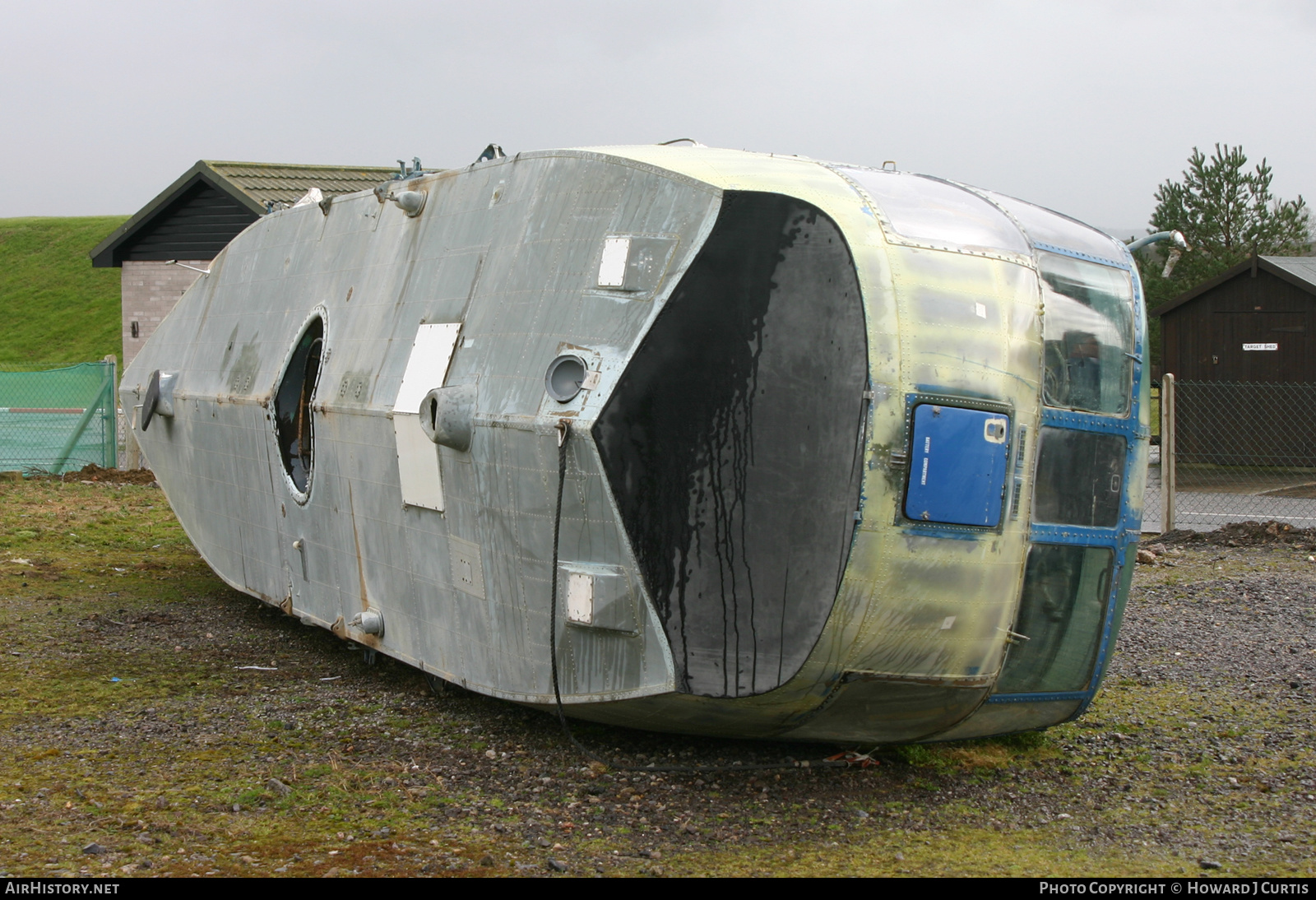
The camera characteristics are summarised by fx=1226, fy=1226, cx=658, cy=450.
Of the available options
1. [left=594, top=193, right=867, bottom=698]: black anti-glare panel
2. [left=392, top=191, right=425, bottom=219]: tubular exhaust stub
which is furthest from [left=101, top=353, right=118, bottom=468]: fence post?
[left=594, top=193, right=867, bottom=698]: black anti-glare panel

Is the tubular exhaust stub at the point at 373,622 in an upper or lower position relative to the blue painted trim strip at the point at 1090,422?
lower

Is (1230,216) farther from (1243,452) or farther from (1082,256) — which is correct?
(1082,256)

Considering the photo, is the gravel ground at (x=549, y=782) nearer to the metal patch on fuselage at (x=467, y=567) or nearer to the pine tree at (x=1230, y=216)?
the metal patch on fuselage at (x=467, y=567)

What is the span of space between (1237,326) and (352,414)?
1739cm

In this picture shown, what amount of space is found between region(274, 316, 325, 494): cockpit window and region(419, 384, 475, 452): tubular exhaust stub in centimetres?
227

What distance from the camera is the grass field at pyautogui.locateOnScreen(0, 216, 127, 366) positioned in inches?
1638

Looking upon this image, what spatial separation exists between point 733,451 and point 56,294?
47983 mm

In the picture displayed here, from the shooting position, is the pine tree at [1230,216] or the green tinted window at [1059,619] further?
the pine tree at [1230,216]

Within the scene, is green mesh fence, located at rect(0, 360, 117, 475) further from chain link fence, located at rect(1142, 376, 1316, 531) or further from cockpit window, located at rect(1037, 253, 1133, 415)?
cockpit window, located at rect(1037, 253, 1133, 415)

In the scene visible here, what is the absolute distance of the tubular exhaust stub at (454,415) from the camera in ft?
17.6

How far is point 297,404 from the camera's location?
24.8 feet

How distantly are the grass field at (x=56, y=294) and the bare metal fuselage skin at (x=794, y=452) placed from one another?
38.2 meters

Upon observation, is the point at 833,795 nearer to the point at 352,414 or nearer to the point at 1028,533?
the point at 1028,533

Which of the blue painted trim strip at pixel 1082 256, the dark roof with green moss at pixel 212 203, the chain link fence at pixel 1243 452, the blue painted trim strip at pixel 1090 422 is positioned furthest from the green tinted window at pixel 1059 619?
the dark roof with green moss at pixel 212 203
